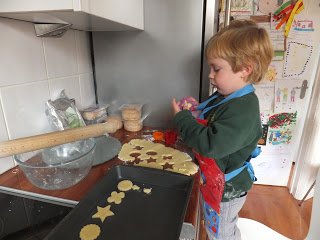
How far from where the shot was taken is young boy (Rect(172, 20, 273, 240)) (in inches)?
25.7

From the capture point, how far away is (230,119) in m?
0.65

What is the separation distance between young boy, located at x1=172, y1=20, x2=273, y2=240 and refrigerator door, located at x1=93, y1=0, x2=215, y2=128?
214 millimetres

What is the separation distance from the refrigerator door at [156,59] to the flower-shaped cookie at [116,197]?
0.53 metres

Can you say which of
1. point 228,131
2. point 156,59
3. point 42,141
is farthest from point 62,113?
point 228,131

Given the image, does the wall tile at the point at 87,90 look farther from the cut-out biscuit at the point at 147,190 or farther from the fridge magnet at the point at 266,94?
the fridge magnet at the point at 266,94

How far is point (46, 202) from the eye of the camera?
58cm

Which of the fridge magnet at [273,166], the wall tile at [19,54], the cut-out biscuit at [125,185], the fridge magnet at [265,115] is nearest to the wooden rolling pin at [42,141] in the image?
the cut-out biscuit at [125,185]

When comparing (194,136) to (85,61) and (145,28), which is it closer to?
(145,28)

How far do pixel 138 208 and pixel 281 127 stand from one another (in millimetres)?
1594

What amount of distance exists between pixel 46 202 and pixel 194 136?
0.44 metres

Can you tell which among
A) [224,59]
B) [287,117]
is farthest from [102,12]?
[287,117]

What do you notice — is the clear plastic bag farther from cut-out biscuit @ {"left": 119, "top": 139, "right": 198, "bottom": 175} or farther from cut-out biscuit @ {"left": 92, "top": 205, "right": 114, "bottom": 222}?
cut-out biscuit @ {"left": 92, "top": 205, "right": 114, "bottom": 222}

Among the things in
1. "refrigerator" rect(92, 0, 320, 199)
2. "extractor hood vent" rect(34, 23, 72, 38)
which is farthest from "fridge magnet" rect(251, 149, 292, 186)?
"extractor hood vent" rect(34, 23, 72, 38)

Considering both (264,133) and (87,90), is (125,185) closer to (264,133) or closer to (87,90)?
(87,90)
